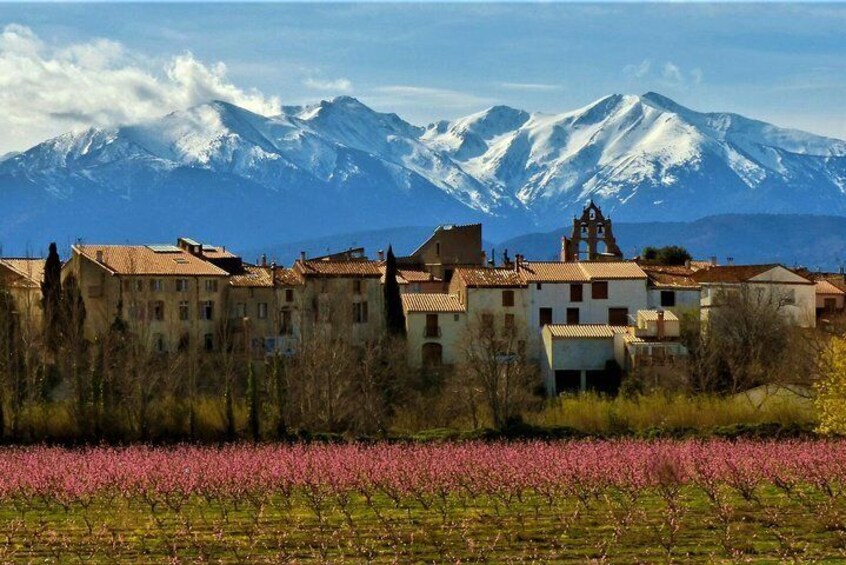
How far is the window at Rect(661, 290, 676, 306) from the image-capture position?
2933 inches

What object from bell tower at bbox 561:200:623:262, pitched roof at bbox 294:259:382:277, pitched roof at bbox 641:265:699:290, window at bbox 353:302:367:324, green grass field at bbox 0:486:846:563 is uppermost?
bell tower at bbox 561:200:623:262

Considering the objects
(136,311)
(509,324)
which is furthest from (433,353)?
(136,311)

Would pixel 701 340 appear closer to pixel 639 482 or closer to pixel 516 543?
pixel 639 482

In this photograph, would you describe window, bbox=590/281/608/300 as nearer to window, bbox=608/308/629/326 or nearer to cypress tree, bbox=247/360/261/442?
window, bbox=608/308/629/326

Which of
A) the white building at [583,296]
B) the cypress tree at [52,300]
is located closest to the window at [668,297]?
the white building at [583,296]

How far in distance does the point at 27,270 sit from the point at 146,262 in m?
8.39

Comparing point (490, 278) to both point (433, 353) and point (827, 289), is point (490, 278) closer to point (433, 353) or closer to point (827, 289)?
point (433, 353)

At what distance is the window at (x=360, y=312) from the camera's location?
7344cm

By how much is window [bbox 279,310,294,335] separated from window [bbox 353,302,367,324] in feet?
10.6

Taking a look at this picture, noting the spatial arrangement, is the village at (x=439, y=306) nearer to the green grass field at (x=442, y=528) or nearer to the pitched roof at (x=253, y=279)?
the pitched roof at (x=253, y=279)

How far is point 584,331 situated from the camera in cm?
6831

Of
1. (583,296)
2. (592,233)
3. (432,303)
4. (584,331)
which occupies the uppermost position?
(592,233)

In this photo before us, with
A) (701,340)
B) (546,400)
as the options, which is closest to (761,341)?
(701,340)

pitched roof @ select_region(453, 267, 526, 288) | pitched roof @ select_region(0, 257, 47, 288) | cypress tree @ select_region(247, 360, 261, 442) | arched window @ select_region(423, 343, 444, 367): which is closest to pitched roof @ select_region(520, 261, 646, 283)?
pitched roof @ select_region(453, 267, 526, 288)
